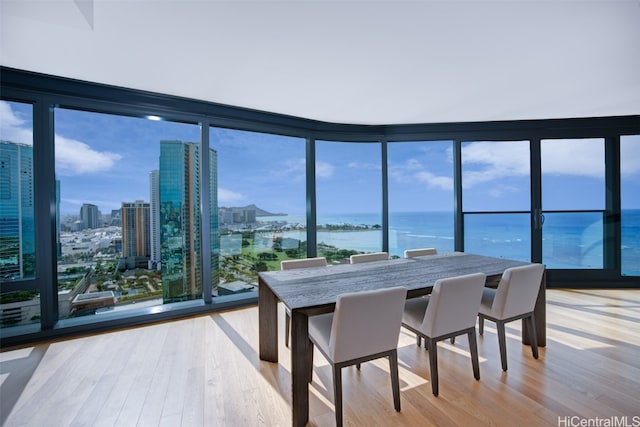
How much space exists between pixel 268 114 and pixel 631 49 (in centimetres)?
354

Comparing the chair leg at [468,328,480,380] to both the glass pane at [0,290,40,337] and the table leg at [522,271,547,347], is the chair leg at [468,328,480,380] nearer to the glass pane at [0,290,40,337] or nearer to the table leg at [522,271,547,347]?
the table leg at [522,271,547,347]

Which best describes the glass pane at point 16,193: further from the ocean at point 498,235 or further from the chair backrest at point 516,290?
the chair backrest at point 516,290

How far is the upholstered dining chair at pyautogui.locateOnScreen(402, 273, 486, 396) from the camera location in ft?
5.81

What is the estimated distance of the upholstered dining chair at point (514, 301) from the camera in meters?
2.04

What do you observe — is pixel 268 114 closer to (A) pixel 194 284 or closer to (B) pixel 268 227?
(B) pixel 268 227

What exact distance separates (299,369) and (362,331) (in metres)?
0.42

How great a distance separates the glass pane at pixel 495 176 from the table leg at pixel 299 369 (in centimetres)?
369

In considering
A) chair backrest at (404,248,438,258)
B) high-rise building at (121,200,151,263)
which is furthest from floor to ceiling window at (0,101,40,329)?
chair backrest at (404,248,438,258)

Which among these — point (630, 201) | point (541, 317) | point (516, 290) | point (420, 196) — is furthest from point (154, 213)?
point (630, 201)

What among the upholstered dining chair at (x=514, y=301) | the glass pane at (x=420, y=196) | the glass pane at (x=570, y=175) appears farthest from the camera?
the glass pane at (x=420, y=196)

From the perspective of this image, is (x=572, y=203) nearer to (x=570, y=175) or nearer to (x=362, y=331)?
(x=570, y=175)

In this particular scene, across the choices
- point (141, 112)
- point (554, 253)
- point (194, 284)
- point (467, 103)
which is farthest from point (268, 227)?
point (554, 253)

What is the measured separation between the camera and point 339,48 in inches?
82.6

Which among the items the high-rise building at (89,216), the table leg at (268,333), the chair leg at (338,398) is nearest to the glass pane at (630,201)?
the chair leg at (338,398)
